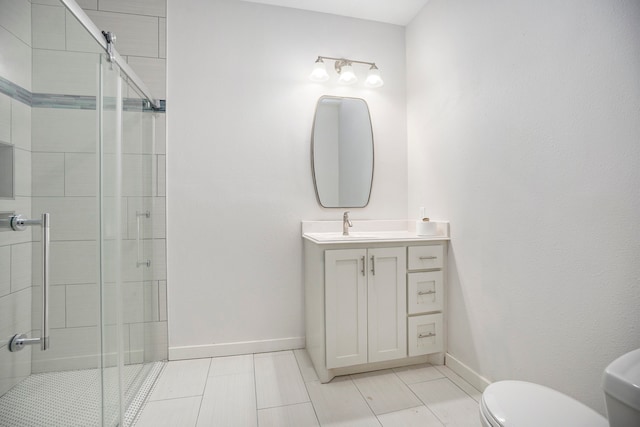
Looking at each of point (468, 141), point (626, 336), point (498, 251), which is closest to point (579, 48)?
point (468, 141)

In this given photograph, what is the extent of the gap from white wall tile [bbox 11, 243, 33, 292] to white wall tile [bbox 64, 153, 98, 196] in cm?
24

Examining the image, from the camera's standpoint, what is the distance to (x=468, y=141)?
1.76m

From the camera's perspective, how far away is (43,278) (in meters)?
0.99

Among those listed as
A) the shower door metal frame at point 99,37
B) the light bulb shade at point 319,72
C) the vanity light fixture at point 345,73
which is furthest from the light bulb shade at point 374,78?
the shower door metal frame at point 99,37

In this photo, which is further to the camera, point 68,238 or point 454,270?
point 454,270

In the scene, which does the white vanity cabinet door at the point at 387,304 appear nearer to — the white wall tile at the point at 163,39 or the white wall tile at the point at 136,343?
the white wall tile at the point at 136,343

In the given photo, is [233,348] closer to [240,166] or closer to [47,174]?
[240,166]

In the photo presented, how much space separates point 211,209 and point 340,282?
1.03 metres

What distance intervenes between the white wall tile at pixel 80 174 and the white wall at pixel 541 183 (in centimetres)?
187

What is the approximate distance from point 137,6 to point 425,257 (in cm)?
247

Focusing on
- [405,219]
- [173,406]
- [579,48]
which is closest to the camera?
[579,48]

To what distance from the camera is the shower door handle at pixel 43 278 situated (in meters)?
0.94

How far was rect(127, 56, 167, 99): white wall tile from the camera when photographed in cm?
195

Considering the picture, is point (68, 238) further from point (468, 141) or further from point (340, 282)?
point (468, 141)
